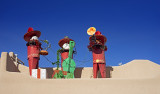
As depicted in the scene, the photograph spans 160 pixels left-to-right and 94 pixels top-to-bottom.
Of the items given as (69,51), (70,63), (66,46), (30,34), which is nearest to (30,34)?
(30,34)

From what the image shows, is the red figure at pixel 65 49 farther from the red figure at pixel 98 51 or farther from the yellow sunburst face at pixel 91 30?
the yellow sunburst face at pixel 91 30

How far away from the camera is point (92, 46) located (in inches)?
819

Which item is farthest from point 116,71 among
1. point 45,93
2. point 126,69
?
point 45,93

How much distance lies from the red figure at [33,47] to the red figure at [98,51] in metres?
5.72

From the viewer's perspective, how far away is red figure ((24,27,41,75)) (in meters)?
20.1

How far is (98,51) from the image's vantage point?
67.9 feet

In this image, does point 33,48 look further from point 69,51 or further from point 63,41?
point 69,51

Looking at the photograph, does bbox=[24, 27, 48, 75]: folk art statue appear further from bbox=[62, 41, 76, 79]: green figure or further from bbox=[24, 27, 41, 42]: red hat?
bbox=[62, 41, 76, 79]: green figure

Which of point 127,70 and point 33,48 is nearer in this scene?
point 33,48

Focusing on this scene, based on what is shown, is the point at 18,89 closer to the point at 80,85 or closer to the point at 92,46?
the point at 80,85

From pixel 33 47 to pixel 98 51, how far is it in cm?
703

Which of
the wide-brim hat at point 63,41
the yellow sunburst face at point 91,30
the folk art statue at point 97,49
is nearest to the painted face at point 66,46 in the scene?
the wide-brim hat at point 63,41

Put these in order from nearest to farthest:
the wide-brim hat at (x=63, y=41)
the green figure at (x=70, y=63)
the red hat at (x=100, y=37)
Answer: the green figure at (x=70, y=63) → the red hat at (x=100, y=37) → the wide-brim hat at (x=63, y=41)

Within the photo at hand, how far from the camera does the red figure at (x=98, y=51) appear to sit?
66.5 ft
